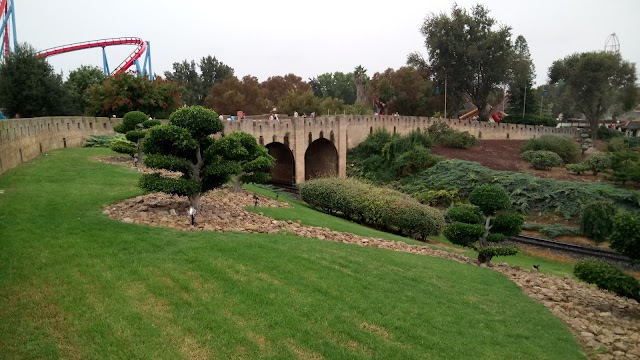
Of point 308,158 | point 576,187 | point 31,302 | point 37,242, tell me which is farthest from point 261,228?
point 308,158

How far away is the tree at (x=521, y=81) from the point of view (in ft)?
165

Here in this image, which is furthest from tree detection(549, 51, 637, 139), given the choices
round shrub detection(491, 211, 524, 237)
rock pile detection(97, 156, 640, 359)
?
round shrub detection(491, 211, 524, 237)

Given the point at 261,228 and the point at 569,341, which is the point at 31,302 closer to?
the point at 261,228

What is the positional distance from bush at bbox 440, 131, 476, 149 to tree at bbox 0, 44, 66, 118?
1325 inches

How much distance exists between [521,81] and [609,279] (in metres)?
45.4

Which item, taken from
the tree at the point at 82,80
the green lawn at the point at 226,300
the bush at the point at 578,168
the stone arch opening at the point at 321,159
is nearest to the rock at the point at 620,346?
the green lawn at the point at 226,300

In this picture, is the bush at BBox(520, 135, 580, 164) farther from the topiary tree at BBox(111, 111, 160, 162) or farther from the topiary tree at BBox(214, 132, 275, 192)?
the topiary tree at BBox(111, 111, 160, 162)

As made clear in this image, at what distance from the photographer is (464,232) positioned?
49.2ft

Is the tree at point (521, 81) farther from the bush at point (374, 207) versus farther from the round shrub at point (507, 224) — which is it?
the round shrub at point (507, 224)

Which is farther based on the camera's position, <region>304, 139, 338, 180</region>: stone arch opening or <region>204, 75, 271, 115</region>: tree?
A: <region>204, 75, 271, 115</region>: tree

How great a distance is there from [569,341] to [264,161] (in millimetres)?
10620

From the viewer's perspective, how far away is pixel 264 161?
16594 mm

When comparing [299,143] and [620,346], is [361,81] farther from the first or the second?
[620,346]

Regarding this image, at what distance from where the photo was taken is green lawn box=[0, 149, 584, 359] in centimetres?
723
